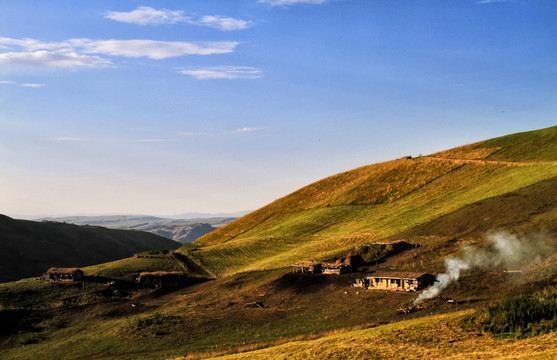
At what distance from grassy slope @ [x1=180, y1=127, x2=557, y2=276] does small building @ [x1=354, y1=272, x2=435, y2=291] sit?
2071 centimetres

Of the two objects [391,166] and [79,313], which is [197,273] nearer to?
[79,313]

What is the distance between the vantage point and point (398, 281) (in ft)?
187

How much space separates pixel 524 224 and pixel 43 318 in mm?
68930

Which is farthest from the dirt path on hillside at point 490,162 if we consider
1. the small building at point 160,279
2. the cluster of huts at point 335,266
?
the small building at point 160,279

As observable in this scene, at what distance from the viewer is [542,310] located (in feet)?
111

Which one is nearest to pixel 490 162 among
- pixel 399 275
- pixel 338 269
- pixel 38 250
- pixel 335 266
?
pixel 335 266

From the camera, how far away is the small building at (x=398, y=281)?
55.0 metres

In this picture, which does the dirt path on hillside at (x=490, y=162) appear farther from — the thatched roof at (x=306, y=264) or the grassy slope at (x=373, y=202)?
the thatched roof at (x=306, y=264)

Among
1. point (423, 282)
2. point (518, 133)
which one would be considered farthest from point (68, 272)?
point (518, 133)

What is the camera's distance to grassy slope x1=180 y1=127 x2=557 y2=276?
8981 centimetres

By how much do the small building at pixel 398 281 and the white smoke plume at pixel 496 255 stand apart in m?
1.49

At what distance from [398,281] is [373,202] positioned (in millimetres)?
57413

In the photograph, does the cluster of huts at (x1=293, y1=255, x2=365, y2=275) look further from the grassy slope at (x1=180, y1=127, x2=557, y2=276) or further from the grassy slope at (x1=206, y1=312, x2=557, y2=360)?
the grassy slope at (x1=206, y1=312, x2=557, y2=360)

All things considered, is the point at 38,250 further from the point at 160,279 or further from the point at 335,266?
the point at 335,266
